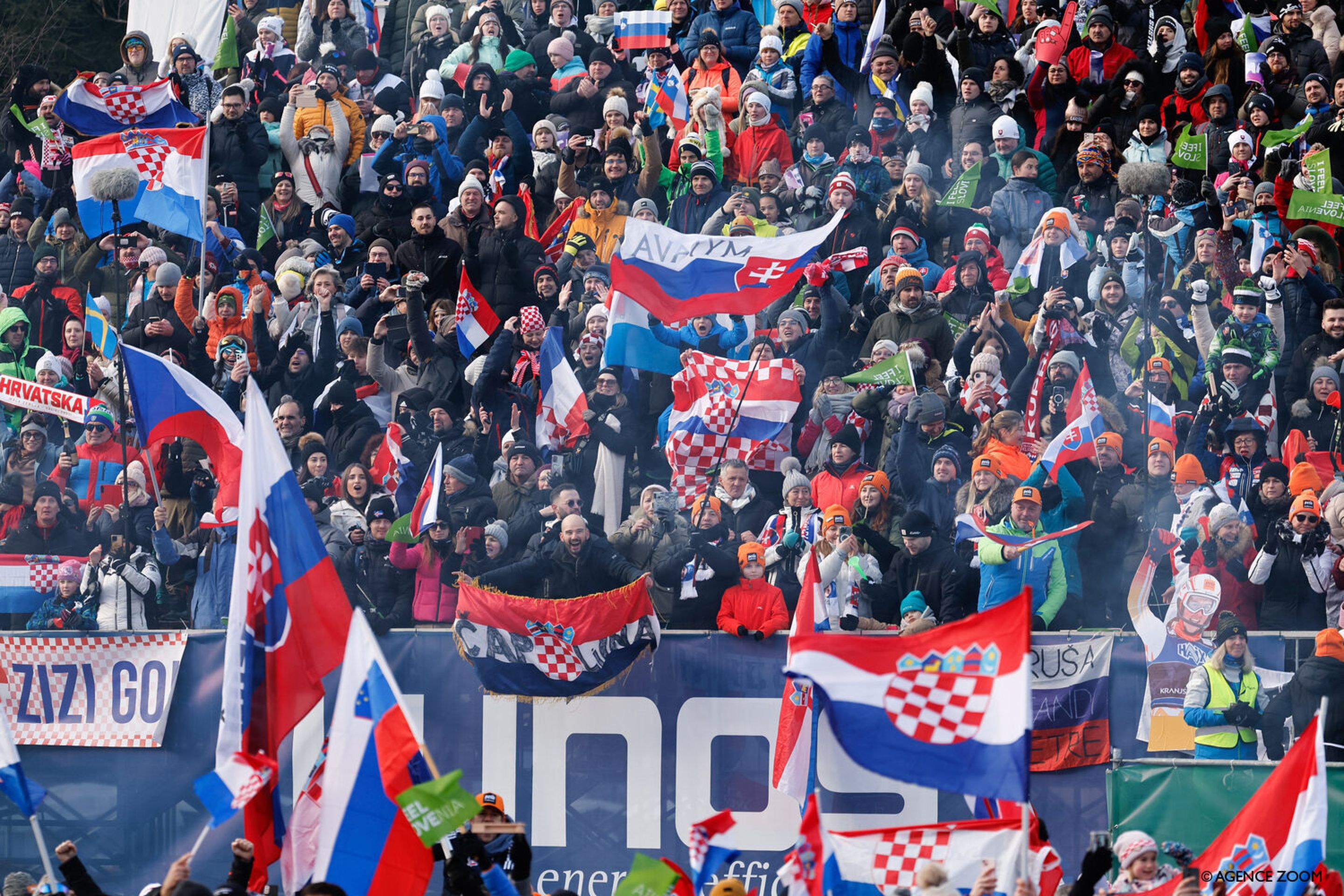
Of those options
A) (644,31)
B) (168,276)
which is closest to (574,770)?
(168,276)

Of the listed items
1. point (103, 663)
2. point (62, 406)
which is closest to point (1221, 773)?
point (103, 663)

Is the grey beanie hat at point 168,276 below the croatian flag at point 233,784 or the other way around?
the other way around

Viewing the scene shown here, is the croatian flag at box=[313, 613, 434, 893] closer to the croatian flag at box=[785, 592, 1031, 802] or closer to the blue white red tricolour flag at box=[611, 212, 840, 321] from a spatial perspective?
the croatian flag at box=[785, 592, 1031, 802]

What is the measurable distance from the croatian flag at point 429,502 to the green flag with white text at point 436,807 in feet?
16.9

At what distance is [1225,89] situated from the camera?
733 inches

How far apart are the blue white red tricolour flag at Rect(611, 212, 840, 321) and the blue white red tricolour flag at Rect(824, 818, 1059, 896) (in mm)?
5216

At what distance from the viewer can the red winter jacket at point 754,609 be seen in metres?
13.7

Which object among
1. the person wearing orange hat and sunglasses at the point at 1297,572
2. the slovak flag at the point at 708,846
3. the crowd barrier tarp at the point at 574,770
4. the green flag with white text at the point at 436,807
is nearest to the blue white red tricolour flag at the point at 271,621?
the green flag with white text at the point at 436,807

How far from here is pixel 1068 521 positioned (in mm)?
14406

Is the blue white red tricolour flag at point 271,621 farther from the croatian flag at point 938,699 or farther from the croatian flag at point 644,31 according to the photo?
the croatian flag at point 644,31

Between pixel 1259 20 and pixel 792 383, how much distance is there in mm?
7025

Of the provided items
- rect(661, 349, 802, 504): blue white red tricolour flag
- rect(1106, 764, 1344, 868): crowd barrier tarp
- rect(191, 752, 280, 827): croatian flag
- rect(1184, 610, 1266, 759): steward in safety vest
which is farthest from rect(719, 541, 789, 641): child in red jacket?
rect(191, 752, 280, 827): croatian flag

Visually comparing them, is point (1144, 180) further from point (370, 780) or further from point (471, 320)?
point (370, 780)

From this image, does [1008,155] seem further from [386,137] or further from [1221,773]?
[1221,773]
